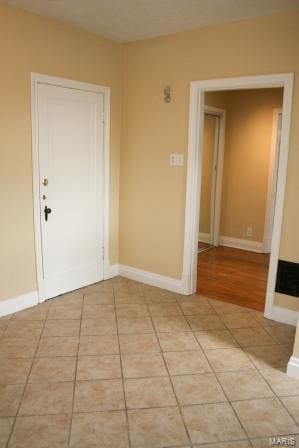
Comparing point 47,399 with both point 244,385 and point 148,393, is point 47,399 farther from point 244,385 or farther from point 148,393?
point 244,385

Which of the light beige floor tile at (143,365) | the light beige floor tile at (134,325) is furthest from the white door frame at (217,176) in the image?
the light beige floor tile at (143,365)

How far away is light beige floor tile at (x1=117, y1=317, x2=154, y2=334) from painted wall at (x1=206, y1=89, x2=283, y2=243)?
290 centimetres

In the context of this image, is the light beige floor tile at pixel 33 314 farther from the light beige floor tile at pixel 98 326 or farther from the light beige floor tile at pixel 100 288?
the light beige floor tile at pixel 100 288

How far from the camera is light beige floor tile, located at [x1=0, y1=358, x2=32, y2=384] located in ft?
7.98

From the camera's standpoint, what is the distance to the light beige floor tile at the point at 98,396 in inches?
86.7

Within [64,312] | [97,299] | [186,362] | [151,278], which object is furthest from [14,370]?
[151,278]

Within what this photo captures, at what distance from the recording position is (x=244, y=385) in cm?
245

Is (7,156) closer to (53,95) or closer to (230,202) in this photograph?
(53,95)

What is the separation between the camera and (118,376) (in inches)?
98.9

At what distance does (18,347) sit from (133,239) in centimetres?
181

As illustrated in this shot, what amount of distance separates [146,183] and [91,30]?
1.57 metres

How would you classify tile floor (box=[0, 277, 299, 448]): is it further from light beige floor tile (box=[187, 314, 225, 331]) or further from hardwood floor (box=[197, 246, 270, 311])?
hardwood floor (box=[197, 246, 270, 311])

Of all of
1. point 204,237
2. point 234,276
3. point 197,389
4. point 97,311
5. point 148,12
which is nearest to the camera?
point 197,389

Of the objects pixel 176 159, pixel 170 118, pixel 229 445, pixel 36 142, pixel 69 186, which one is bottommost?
pixel 229 445
